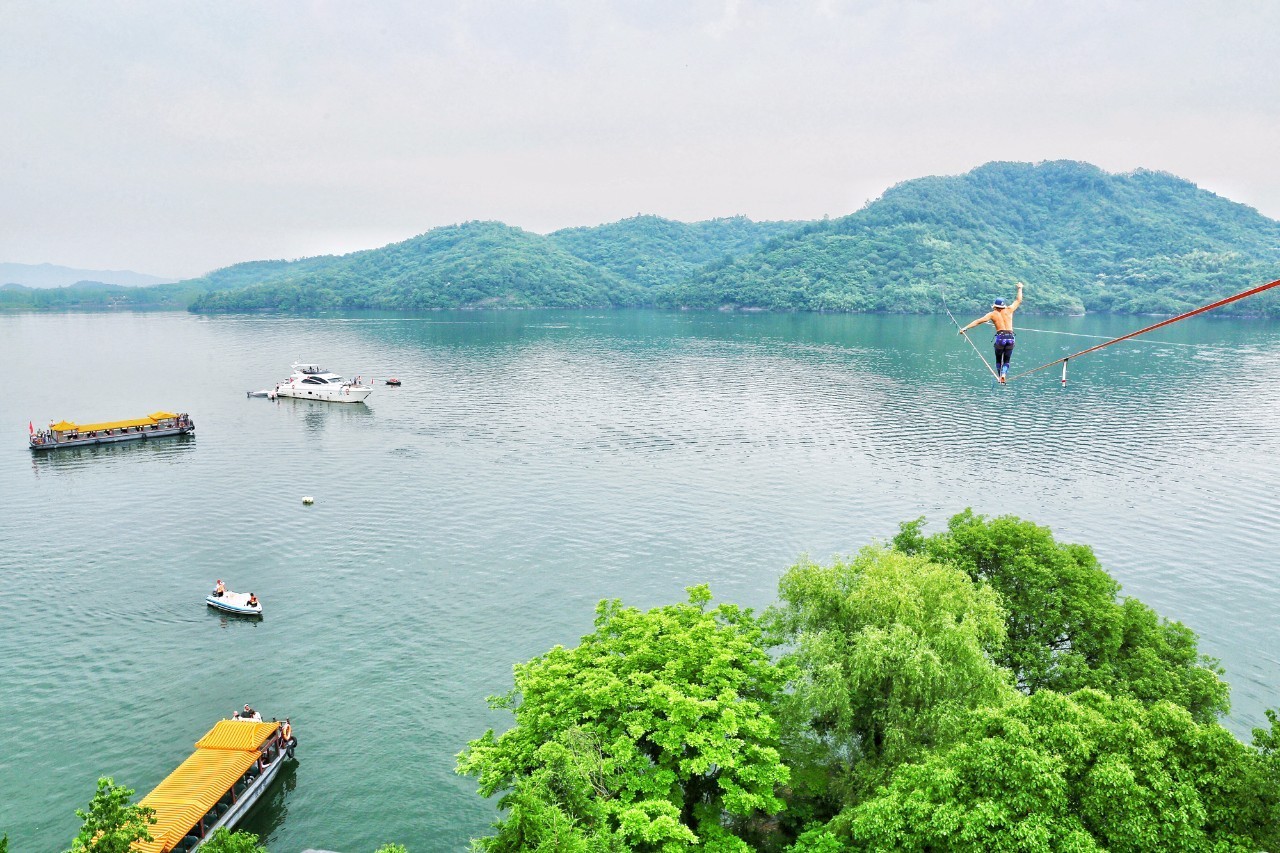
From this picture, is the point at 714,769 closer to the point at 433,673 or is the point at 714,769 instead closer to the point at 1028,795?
the point at 1028,795

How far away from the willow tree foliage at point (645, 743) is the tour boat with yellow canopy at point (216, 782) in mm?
11713

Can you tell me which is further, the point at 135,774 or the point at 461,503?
the point at 461,503

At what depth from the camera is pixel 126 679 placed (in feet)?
138

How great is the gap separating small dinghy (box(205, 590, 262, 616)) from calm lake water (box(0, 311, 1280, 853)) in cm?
128

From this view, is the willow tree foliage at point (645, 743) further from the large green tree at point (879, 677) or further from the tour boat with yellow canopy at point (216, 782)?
the tour boat with yellow canopy at point (216, 782)

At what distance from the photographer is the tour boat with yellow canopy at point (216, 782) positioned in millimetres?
29672

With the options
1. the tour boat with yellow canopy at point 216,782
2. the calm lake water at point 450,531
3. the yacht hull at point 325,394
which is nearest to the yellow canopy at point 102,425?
the calm lake water at point 450,531

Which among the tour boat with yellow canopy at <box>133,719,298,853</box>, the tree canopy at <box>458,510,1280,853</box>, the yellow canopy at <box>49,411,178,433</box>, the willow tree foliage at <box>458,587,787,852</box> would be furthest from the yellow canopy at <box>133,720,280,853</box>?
the yellow canopy at <box>49,411,178,433</box>

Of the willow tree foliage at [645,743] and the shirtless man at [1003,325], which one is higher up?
the shirtless man at [1003,325]

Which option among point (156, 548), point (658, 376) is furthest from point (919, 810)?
point (658, 376)

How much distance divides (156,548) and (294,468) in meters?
24.3

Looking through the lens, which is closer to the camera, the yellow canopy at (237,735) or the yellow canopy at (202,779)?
the yellow canopy at (202,779)

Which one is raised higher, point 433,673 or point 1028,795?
point 1028,795

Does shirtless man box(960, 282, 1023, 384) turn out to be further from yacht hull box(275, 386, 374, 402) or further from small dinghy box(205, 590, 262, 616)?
yacht hull box(275, 386, 374, 402)
